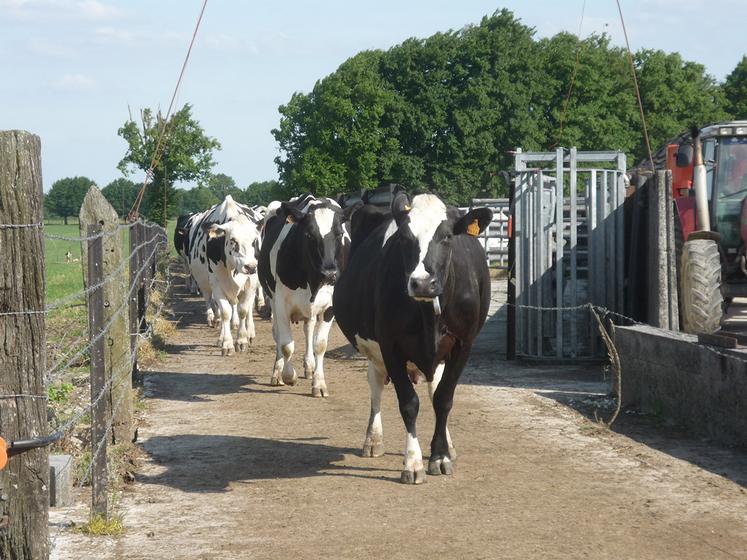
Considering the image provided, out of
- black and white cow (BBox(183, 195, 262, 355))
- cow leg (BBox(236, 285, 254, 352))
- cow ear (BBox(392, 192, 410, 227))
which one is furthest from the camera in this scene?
cow leg (BBox(236, 285, 254, 352))

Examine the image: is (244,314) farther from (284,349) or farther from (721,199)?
(721,199)

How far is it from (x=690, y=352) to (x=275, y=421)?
3.87 meters

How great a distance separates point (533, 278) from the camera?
577 inches

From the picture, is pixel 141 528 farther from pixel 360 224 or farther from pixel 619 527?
pixel 360 224

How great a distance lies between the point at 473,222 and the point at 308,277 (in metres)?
4.92

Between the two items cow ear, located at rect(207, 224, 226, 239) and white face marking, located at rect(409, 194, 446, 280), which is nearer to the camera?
white face marking, located at rect(409, 194, 446, 280)

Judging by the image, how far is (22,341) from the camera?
4.43 meters

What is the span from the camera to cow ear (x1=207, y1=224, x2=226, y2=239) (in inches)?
639

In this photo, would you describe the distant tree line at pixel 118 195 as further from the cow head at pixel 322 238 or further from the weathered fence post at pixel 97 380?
the weathered fence post at pixel 97 380

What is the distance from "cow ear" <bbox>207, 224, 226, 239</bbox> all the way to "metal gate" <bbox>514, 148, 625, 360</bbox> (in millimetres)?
4387

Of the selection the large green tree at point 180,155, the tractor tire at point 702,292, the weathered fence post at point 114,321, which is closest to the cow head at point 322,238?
the weathered fence post at point 114,321

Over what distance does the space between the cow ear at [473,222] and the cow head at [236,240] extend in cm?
798

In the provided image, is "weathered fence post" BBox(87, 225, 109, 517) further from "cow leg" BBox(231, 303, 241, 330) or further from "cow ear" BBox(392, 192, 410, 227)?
"cow leg" BBox(231, 303, 241, 330)

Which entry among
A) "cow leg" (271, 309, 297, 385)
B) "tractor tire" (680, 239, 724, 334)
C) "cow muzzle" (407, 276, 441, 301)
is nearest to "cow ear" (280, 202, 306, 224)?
"cow leg" (271, 309, 297, 385)
